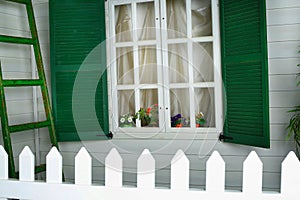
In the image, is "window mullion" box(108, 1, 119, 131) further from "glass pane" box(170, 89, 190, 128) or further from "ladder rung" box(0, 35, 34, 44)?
"ladder rung" box(0, 35, 34, 44)

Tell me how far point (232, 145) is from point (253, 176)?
162 cm

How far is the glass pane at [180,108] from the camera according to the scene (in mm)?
3396

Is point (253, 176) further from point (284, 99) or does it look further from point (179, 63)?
point (179, 63)

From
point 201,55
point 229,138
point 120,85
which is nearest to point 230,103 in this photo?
point 229,138

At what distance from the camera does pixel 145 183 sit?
1.80m

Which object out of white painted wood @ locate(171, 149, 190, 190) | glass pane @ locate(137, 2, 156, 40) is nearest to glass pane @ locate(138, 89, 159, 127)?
glass pane @ locate(137, 2, 156, 40)

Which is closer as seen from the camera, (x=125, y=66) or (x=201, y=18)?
(x=201, y=18)

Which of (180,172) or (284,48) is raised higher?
(284,48)

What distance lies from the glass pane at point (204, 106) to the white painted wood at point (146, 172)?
1.57 meters

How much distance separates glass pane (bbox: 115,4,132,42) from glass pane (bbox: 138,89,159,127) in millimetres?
522

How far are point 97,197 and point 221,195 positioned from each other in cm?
57

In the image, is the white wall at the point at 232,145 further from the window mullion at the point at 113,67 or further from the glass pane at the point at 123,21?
the glass pane at the point at 123,21

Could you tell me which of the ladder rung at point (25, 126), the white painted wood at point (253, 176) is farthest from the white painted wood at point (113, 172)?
the ladder rung at point (25, 126)

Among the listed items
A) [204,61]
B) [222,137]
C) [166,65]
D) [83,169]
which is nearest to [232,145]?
[222,137]
